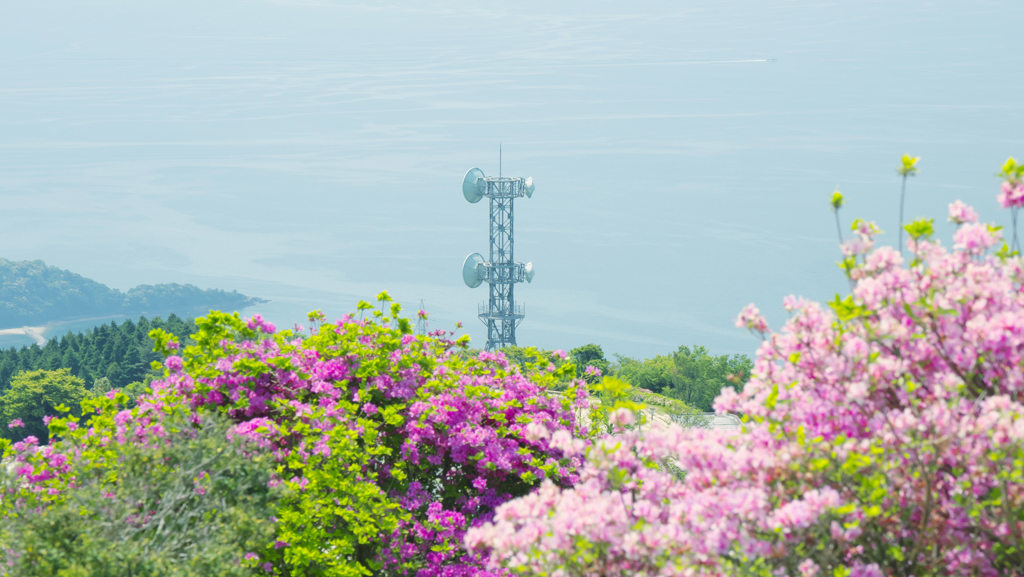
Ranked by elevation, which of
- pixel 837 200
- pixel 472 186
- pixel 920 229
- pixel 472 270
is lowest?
pixel 472 270

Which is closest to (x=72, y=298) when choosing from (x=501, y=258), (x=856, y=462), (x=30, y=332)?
(x=30, y=332)

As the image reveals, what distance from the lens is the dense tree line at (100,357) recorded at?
6424cm

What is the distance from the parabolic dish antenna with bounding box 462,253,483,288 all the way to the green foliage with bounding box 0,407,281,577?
46938mm

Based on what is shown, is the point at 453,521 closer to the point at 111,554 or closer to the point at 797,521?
the point at 111,554

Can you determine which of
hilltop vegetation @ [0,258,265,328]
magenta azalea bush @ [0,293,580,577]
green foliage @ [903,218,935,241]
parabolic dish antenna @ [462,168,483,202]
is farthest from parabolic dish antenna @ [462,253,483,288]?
hilltop vegetation @ [0,258,265,328]

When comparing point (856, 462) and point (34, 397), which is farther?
point (34, 397)

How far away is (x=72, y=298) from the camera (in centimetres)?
18912

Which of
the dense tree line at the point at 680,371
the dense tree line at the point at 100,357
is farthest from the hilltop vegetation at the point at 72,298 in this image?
the dense tree line at the point at 680,371

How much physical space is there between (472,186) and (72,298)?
157 metres

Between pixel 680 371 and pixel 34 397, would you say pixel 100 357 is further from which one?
pixel 680 371

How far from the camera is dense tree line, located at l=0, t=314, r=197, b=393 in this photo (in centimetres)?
6424

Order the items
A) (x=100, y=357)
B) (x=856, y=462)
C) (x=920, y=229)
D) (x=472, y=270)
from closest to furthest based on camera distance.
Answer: (x=856, y=462)
(x=920, y=229)
(x=472, y=270)
(x=100, y=357)

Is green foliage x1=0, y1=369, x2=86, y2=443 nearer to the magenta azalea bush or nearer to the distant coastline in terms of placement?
the magenta azalea bush

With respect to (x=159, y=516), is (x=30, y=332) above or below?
below
